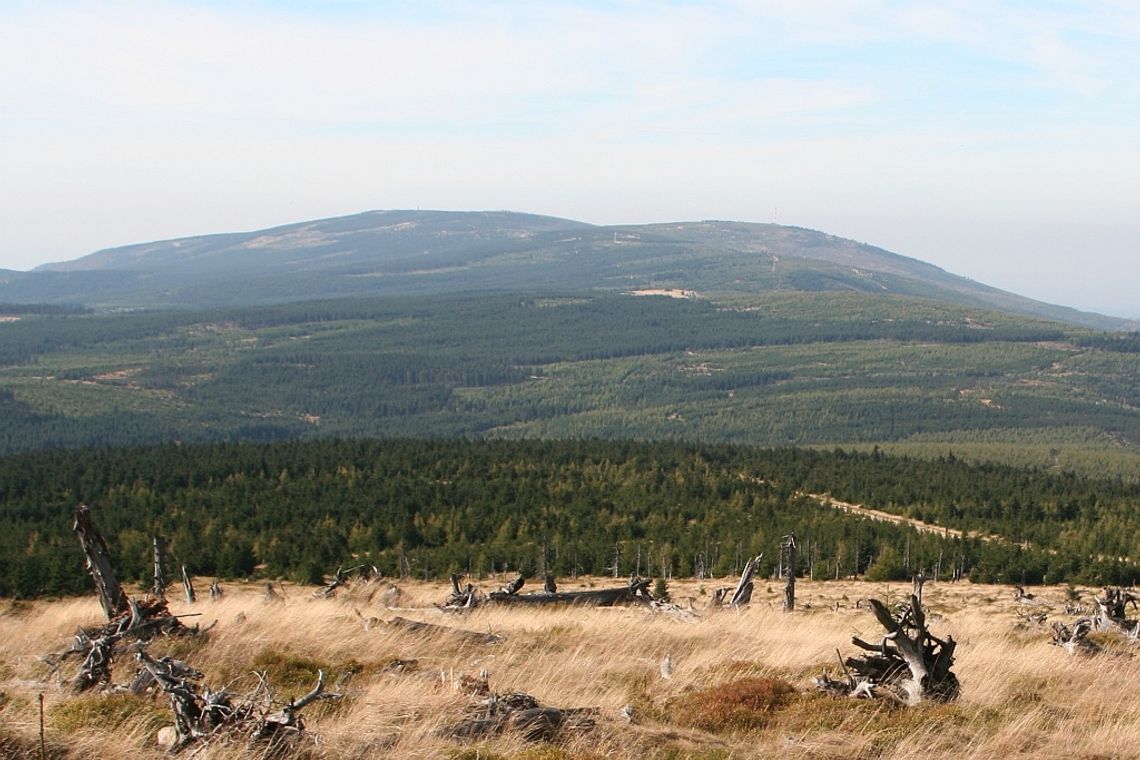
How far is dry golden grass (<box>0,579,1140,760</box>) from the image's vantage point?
34.8 ft

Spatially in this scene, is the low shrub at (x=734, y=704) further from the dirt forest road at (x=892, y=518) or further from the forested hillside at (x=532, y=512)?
the dirt forest road at (x=892, y=518)

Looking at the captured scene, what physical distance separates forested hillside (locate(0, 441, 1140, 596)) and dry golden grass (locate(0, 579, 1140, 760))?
3669cm

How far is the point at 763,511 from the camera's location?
87.6m

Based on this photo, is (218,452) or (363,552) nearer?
(363,552)

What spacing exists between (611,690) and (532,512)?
237ft

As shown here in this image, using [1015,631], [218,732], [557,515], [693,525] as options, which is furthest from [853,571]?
[218,732]

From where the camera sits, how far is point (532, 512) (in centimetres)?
8512

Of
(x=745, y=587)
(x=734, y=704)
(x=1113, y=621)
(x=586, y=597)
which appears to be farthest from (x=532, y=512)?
(x=734, y=704)

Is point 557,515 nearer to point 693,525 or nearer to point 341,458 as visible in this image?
point 693,525

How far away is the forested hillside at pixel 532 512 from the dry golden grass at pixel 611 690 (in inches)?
1445

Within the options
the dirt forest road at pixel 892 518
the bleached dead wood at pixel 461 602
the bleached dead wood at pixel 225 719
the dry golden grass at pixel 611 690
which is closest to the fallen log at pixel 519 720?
the dry golden grass at pixel 611 690

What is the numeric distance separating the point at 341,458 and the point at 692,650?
3819 inches

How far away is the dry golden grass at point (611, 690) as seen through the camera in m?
10.6

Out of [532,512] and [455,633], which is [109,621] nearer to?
[455,633]
